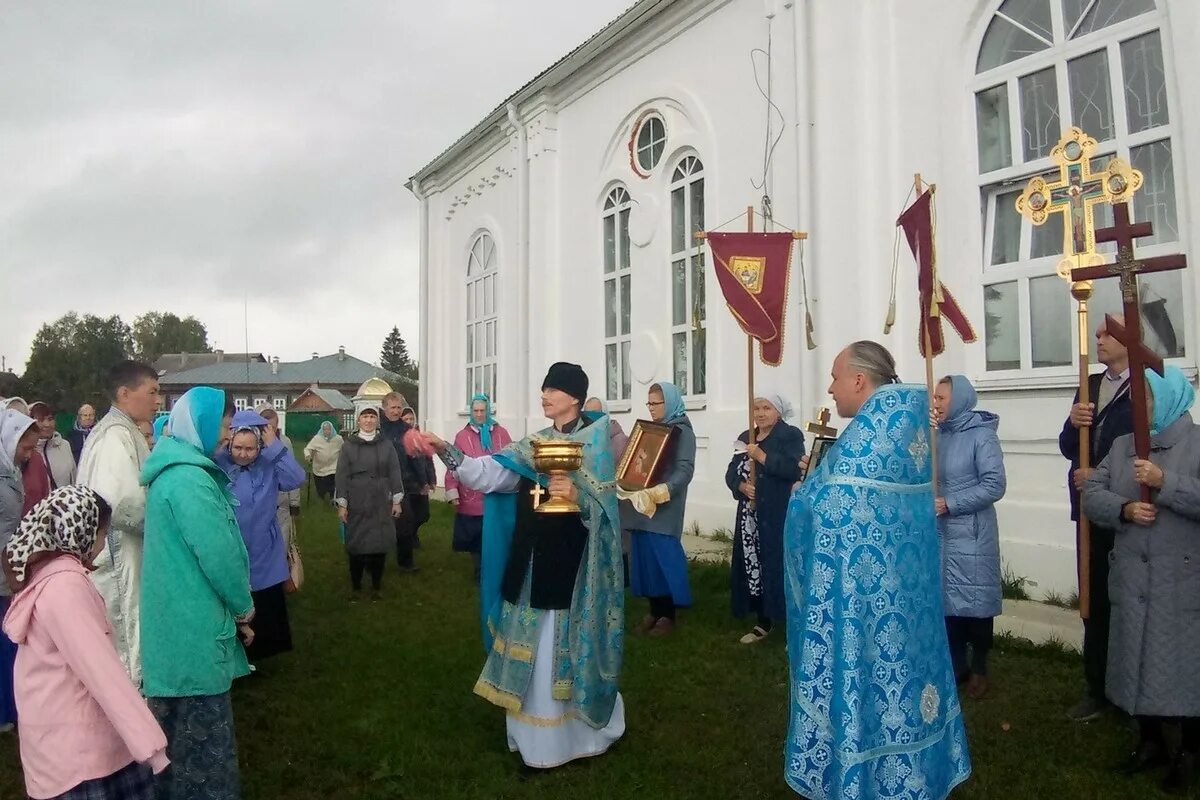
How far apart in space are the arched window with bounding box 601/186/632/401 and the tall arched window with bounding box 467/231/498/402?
162 inches

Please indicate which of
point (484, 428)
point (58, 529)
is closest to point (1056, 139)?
point (484, 428)

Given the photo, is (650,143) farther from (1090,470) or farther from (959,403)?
(1090,470)

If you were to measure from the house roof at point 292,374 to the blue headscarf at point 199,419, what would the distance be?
61.1 m

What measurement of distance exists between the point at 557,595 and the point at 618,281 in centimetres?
895

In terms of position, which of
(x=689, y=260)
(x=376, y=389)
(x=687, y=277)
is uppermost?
(x=689, y=260)

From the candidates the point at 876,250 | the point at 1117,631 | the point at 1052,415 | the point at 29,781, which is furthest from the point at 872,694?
the point at 876,250

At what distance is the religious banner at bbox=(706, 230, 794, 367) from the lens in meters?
6.50

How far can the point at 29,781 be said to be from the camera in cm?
267

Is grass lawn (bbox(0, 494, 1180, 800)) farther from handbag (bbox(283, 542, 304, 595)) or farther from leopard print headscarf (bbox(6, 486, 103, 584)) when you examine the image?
leopard print headscarf (bbox(6, 486, 103, 584))

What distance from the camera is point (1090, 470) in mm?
4348

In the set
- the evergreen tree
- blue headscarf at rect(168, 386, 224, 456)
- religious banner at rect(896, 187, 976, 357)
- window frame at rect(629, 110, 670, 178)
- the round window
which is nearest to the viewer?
blue headscarf at rect(168, 386, 224, 456)

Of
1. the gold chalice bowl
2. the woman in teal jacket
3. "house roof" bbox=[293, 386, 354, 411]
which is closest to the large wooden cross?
the gold chalice bowl

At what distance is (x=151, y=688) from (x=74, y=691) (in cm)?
72

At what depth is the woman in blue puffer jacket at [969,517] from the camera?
4.91m
